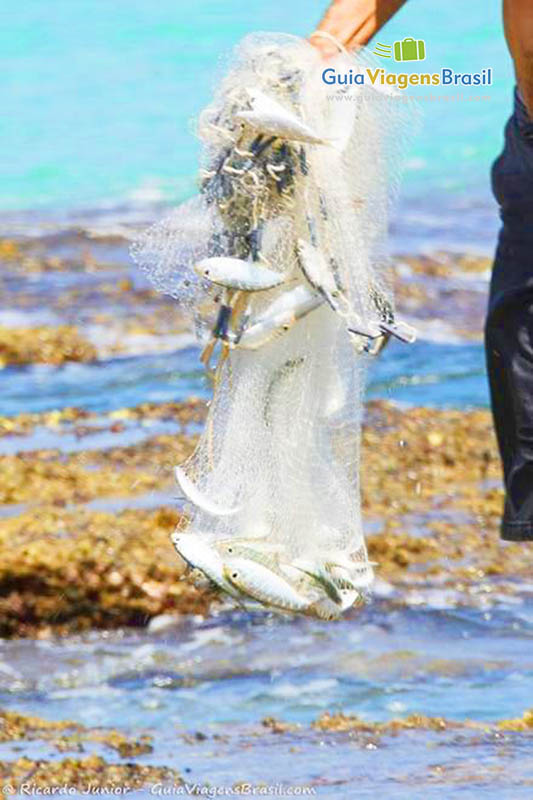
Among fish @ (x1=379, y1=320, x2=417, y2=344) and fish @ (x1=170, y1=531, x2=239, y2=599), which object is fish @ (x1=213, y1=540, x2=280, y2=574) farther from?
fish @ (x1=379, y1=320, x2=417, y2=344)

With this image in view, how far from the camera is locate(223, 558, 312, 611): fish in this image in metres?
3.35

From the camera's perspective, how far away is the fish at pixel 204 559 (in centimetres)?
337

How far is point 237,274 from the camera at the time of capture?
3.38 metres

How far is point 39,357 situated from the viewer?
10266 millimetres

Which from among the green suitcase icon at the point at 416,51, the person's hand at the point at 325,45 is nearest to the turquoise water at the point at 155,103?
the green suitcase icon at the point at 416,51

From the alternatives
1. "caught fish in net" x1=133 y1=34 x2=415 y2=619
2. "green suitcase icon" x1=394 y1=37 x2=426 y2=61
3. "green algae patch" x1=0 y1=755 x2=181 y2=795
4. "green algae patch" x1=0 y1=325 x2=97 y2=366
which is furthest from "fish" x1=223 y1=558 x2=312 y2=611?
"green algae patch" x1=0 y1=325 x2=97 y2=366

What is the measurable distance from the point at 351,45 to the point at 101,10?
26450 millimetres

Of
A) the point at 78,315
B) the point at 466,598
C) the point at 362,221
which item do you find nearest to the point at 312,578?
the point at 362,221

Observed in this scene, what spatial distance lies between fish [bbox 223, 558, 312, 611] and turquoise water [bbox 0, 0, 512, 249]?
11790 millimetres

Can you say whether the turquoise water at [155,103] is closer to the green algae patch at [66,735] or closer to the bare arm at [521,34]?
the green algae patch at [66,735]

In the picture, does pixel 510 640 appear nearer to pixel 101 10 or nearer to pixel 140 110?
pixel 140 110

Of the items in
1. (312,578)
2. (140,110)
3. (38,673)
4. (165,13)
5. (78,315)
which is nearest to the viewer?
(312,578)

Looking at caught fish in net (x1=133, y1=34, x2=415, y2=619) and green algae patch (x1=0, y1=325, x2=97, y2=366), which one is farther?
green algae patch (x1=0, y1=325, x2=97, y2=366)

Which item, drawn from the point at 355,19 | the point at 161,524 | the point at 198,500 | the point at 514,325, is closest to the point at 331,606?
the point at 198,500
